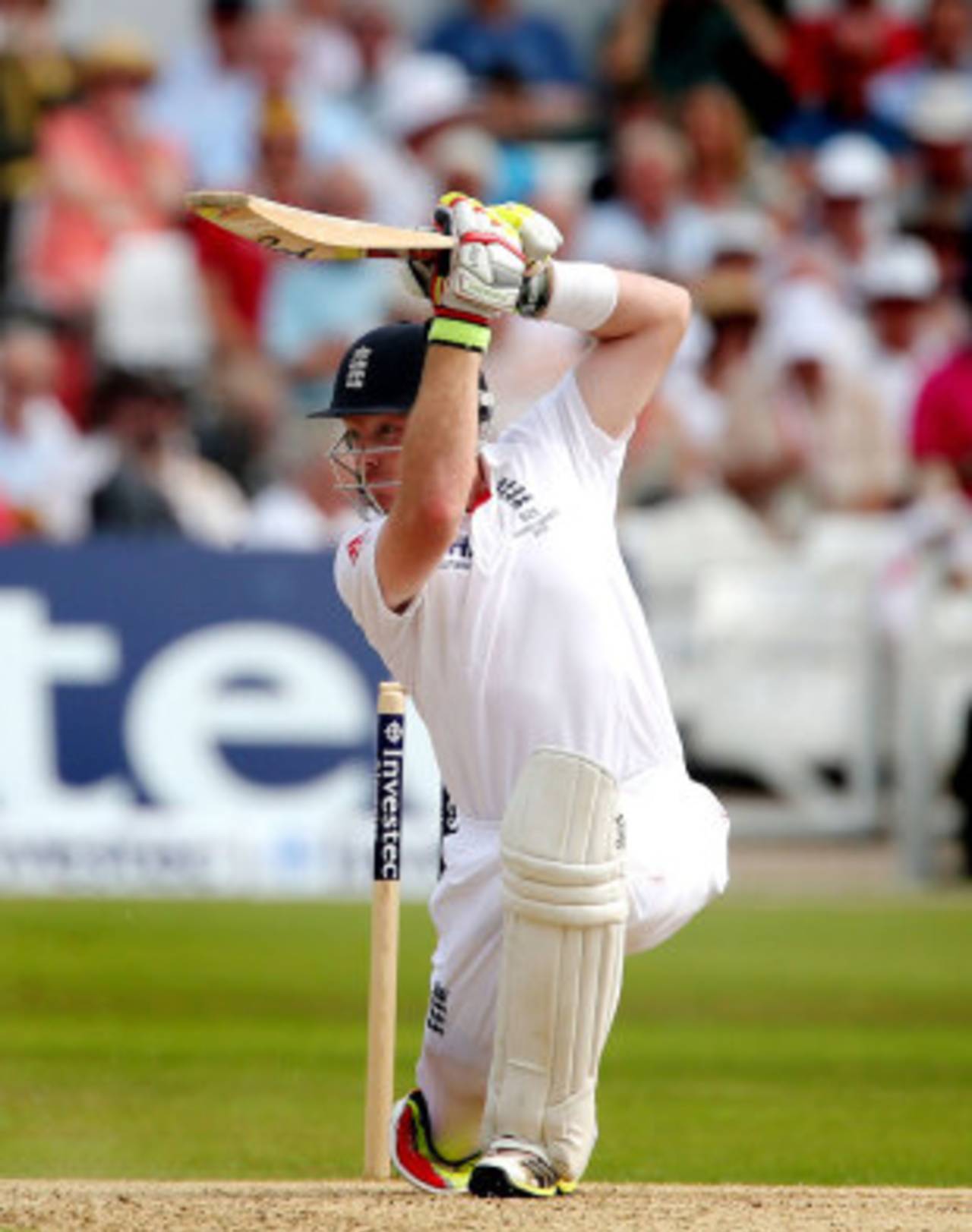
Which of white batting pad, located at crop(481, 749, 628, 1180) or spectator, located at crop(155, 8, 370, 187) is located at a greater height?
spectator, located at crop(155, 8, 370, 187)

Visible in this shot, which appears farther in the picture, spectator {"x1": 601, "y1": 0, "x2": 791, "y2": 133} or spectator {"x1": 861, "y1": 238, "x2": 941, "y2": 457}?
spectator {"x1": 601, "y1": 0, "x2": 791, "y2": 133}

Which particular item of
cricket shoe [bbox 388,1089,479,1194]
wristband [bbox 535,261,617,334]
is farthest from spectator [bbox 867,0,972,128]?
cricket shoe [bbox 388,1089,479,1194]

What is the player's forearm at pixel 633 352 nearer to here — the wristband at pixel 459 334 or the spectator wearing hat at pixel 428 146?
the wristband at pixel 459 334

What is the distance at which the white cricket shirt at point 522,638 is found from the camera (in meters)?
4.94

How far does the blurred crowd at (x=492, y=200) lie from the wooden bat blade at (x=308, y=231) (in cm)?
711

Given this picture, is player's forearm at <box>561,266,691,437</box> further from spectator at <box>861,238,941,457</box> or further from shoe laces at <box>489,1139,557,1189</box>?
spectator at <box>861,238,941,457</box>

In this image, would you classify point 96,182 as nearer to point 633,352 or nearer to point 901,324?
point 901,324

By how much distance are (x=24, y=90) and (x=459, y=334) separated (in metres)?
10.3

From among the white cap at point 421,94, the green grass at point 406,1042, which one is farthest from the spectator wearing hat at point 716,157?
the green grass at point 406,1042

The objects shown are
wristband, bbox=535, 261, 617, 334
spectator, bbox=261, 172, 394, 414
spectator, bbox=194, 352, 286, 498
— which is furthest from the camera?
spectator, bbox=261, 172, 394, 414

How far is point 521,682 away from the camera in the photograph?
16.2 feet

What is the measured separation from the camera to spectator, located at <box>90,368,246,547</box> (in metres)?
12.7

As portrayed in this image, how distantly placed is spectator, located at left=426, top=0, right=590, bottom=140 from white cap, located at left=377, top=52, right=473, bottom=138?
0.47 ft

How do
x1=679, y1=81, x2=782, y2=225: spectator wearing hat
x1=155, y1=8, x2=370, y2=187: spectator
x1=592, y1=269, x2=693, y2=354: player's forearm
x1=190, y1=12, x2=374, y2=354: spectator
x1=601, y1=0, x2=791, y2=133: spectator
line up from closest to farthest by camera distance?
x1=592, y1=269, x2=693, y2=354: player's forearm → x1=190, y1=12, x2=374, y2=354: spectator → x1=155, y1=8, x2=370, y2=187: spectator → x1=679, y1=81, x2=782, y2=225: spectator wearing hat → x1=601, y1=0, x2=791, y2=133: spectator
